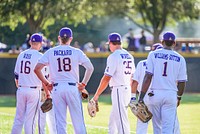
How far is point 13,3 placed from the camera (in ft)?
134

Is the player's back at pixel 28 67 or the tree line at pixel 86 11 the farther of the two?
the tree line at pixel 86 11

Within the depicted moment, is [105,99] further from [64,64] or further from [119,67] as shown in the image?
[64,64]

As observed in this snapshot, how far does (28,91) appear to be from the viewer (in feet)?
47.6

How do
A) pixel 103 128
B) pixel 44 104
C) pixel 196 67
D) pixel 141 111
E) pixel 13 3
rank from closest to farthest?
1. pixel 141 111
2. pixel 44 104
3. pixel 103 128
4. pixel 196 67
5. pixel 13 3

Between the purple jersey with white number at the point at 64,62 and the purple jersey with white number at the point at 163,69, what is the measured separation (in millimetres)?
1487

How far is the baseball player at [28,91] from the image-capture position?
47.6ft

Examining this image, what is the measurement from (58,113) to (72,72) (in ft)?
2.68

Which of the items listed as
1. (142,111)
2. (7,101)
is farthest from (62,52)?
(7,101)

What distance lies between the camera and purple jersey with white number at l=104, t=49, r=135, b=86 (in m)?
14.5

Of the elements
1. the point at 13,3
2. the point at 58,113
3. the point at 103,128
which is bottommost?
the point at 103,128

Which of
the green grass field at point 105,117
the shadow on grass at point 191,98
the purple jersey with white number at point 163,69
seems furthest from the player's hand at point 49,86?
the shadow on grass at point 191,98

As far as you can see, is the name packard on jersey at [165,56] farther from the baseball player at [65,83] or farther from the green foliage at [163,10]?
the green foliage at [163,10]

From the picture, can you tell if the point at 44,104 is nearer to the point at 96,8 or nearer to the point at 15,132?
the point at 15,132

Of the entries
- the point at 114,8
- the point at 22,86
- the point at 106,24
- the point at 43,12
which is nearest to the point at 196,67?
the point at 43,12
